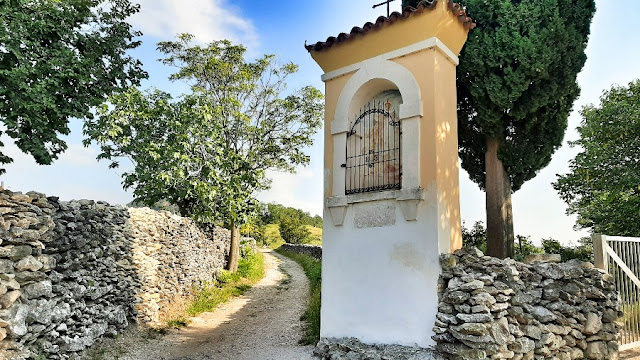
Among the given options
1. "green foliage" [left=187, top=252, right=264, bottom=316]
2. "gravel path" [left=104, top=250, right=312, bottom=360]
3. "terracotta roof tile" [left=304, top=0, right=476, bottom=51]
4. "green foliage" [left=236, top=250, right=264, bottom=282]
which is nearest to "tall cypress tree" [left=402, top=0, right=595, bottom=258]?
"terracotta roof tile" [left=304, top=0, right=476, bottom=51]

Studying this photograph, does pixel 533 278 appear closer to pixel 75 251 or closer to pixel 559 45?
pixel 559 45

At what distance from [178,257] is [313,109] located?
8197mm

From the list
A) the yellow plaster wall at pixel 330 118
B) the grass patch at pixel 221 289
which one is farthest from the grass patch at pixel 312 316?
the yellow plaster wall at pixel 330 118

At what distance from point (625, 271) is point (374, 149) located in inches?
174

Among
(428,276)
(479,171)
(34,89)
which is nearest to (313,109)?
(479,171)

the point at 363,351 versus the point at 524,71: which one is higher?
the point at 524,71

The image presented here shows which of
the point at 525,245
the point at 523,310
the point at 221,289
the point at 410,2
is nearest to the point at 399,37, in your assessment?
the point at 410,2

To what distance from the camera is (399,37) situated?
6.26 meters

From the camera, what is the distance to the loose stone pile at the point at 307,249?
24269mm

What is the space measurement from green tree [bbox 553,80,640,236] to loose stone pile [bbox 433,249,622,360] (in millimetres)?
6673

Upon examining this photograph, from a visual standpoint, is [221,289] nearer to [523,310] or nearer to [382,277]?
[382,277]

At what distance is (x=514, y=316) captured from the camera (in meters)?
5.35

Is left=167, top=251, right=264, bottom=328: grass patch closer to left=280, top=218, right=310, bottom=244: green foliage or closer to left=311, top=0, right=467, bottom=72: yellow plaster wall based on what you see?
left=311, top=0, right=467, bottom=72: yellow plaster wall

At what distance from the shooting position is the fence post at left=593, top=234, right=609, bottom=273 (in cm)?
643
